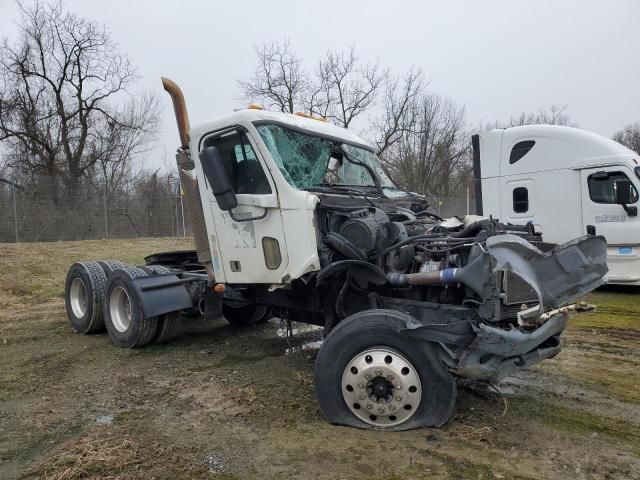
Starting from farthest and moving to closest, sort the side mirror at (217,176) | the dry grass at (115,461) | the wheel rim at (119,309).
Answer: the wheel rim at (119,309) < the side mirror at (217,176) < the dry grass at (115,461)

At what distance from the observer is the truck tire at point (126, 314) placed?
6047 mm

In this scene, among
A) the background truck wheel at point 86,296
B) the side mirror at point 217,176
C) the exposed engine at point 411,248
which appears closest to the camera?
the exposed engine at point 411,248

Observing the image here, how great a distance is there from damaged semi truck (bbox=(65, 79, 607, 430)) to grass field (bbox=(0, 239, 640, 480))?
1.21 feet

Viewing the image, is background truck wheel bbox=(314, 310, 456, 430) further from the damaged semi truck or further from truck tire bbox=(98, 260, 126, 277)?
truck tire bbox=(98, 260, 126, 277)

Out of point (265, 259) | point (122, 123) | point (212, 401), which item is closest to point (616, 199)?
point (265, 259)

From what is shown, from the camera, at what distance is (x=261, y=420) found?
13.3 feet

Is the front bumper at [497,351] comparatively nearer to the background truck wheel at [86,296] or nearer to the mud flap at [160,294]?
the mud flap at [160,294]

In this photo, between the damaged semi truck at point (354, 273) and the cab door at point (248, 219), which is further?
the cab door at point (248, 219)

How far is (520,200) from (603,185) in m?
1.52

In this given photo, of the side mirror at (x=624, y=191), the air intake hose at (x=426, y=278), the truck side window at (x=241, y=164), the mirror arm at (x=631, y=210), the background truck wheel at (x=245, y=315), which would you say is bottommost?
the background truck wheel at (x=245, y=315)

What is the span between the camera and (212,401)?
14.9 feet

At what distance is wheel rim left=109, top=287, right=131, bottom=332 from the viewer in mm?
6479

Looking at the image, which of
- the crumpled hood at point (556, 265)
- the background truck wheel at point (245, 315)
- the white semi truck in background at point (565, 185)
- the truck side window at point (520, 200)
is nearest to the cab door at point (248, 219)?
the crumpled hood at point (556, 265)

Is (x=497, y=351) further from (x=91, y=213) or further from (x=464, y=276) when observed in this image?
(x=91, y=213)
